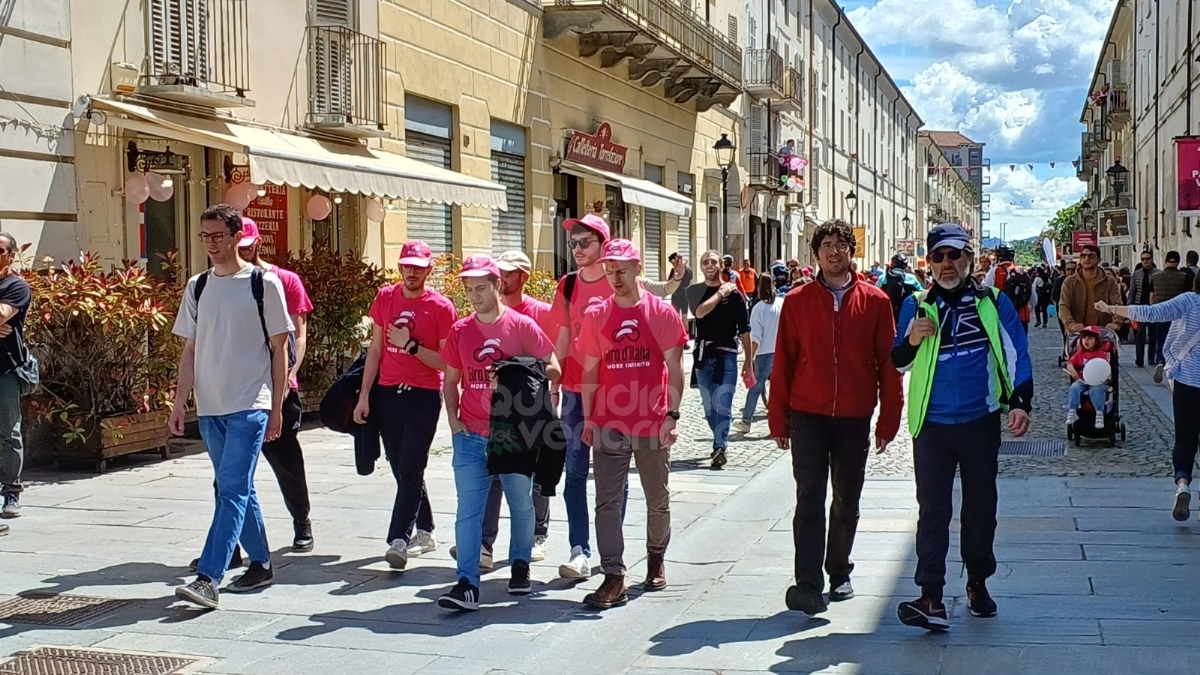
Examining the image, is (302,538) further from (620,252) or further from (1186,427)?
(1186,427)

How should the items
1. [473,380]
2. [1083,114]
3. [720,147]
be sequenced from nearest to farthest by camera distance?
[473,380] → [720,147] → [1083,114]

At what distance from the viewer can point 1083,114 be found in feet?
266

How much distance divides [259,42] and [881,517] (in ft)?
28.9

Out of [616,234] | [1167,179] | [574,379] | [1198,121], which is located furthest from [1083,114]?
[574,379]

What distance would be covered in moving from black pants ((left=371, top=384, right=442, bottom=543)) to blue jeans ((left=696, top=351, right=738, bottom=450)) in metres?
4.33

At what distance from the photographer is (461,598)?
244 inches

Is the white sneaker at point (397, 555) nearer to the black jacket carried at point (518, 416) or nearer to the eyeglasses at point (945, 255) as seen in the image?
the black jacket carried at point (518, 416)

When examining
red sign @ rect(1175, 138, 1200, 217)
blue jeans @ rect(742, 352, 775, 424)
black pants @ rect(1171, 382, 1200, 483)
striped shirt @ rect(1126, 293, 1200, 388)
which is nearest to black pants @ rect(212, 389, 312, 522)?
striped shirt @ rect(1126, 293, 1200, 388)

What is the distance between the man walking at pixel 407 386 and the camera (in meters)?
7.05

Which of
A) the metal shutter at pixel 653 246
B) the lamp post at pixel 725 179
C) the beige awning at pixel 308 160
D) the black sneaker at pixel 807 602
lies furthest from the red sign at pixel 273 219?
the lamp post at pixel 725 179

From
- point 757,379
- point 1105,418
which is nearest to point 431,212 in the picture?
point 757,379

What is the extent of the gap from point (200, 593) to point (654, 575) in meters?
2.25

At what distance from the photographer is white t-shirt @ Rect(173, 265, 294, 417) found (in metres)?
6.30

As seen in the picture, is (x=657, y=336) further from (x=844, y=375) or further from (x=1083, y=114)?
(x=1083, y=114)
